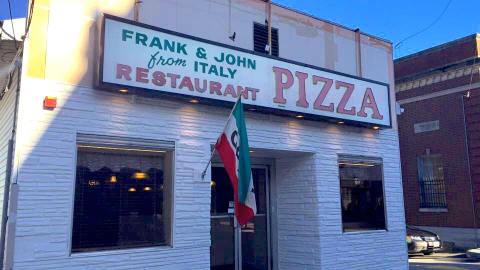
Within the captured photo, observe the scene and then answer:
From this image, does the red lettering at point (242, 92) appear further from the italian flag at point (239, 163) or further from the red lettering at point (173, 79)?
the italian flag at point (239, 163)

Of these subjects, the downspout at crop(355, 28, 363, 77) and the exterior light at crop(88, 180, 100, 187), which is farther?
the downspout at crop(355, 28, 363, 77)

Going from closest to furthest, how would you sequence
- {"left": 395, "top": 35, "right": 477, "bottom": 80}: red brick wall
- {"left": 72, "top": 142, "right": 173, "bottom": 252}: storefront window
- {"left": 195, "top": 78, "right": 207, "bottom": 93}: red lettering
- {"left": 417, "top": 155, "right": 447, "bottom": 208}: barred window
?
{"left": 72, "top": 142, "right": 173, "bottom": 252}: storefront window
{"left": 195, "top": 78, "right": 207, "bottom": 93}: red lettering
{"left": 395, "top": 35, "right": 477, "bottom": 80}: red brick wall
{"left": 417, "top": 155, "right": 447, "bottom": 208}: barred window

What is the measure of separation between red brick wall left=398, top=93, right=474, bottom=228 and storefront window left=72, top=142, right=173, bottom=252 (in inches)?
584

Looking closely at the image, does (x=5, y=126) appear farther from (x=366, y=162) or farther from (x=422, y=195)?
(x=422, y=195)

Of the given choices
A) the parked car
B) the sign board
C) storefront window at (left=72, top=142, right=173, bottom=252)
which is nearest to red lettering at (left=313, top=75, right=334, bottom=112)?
the sign board

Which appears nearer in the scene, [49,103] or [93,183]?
[49,103]

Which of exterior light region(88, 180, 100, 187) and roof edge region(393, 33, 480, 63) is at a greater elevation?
roof edge region(393, 33, 480, 63)

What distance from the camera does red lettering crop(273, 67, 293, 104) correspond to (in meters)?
8.27

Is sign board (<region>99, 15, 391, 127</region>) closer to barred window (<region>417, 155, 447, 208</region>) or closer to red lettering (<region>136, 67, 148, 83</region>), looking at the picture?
red lettering (<region>136, 67, 148, 83</region>)

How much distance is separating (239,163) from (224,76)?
2063 millimetres

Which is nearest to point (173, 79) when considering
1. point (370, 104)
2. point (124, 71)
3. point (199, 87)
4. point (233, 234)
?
point (199, 87)

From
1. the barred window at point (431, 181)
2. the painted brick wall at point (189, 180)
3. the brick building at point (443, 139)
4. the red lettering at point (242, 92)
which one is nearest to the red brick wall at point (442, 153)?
the brick building at point (443, 139)

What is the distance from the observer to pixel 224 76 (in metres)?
7.66

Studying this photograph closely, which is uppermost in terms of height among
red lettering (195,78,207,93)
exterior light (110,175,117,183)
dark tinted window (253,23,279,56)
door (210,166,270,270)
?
dark tinted window (253,23,279,56)
